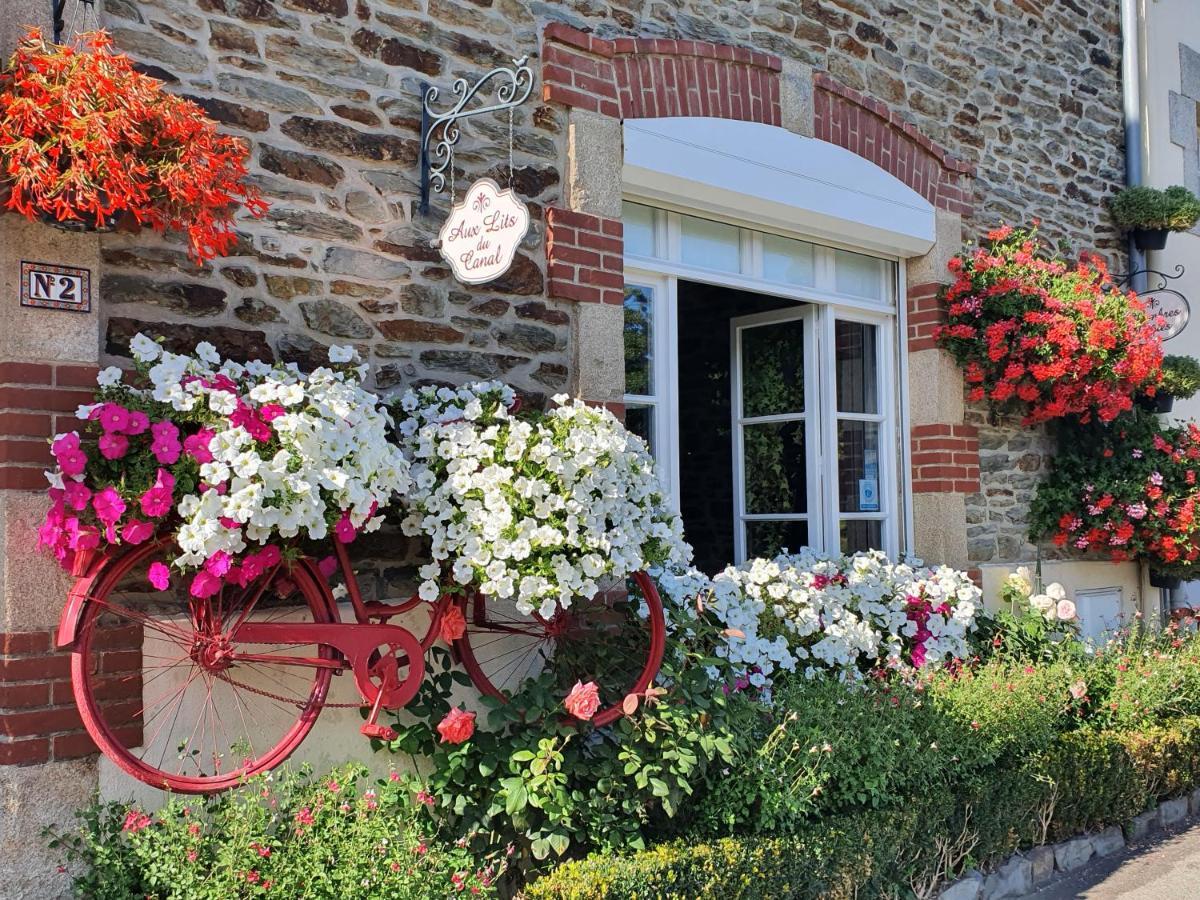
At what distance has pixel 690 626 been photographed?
4.05 meters

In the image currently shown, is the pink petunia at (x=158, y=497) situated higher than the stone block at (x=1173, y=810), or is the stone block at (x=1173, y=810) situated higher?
the pink petunia at (x=158, y=497)

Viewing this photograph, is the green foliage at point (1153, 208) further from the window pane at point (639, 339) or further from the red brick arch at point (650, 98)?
the window pane at point (639, 339)

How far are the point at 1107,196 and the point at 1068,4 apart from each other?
120cm

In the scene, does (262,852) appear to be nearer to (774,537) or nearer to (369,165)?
(369,165)

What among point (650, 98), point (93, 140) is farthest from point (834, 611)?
point (93, 140)

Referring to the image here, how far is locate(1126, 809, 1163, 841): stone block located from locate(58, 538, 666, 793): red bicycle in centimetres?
273

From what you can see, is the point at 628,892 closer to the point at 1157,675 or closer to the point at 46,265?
the point at 46,265

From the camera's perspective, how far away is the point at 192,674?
Answer: 3172 millimetres

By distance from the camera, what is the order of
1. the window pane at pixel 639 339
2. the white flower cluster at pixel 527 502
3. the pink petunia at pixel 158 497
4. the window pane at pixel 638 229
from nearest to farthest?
the pink petunia at pixel 158 497, the white flower cluster at pixel 527 502, the window pane at pixel 638 229, the window pane at pixel 639 339

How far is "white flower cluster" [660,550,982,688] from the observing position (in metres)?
4.52

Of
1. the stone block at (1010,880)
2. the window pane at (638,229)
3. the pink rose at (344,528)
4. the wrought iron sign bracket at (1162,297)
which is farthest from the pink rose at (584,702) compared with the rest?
the wrought iron sign bracket at (1162,297)

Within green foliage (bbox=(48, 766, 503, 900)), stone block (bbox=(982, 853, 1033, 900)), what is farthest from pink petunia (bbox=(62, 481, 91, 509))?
stone block (bbox=(982, 853, 1033, 900))

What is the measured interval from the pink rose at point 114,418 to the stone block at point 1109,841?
4197 millimetres

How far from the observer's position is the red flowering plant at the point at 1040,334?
5.77 metres
